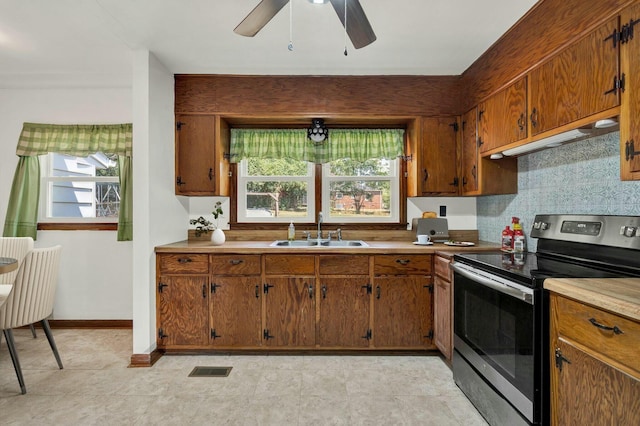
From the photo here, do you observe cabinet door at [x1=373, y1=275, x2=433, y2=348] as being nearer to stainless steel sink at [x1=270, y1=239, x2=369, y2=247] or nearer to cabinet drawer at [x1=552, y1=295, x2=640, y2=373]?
stainless steel sink at [x1=270, y1=239, x2=369, y2=247]

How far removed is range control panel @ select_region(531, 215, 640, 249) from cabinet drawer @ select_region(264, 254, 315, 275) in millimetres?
1588

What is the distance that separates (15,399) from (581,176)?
377 cm

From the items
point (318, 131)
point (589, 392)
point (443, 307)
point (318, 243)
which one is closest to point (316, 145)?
point (318, 131)

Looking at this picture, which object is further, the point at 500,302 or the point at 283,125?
the point at 283,125

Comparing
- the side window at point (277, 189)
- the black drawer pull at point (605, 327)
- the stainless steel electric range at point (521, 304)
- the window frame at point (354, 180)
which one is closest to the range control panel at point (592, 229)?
the stainless steel electric range at point (521, 304)

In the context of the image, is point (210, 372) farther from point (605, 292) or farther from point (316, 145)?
point (605, 292)

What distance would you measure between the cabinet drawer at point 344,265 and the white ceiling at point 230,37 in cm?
159

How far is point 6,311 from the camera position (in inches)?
89.4

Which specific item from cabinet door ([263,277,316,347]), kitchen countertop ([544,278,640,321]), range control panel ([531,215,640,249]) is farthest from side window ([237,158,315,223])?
kitchen countertop ([544,278,640,321])

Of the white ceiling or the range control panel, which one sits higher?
the white ceiling

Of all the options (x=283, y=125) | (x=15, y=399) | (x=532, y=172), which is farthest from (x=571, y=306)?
(x=15, y=399)

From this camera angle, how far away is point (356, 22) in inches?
66.3

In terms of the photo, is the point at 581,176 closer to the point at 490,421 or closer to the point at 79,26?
the point at 490,421

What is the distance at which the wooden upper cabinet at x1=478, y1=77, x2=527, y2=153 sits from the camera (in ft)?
7.25
